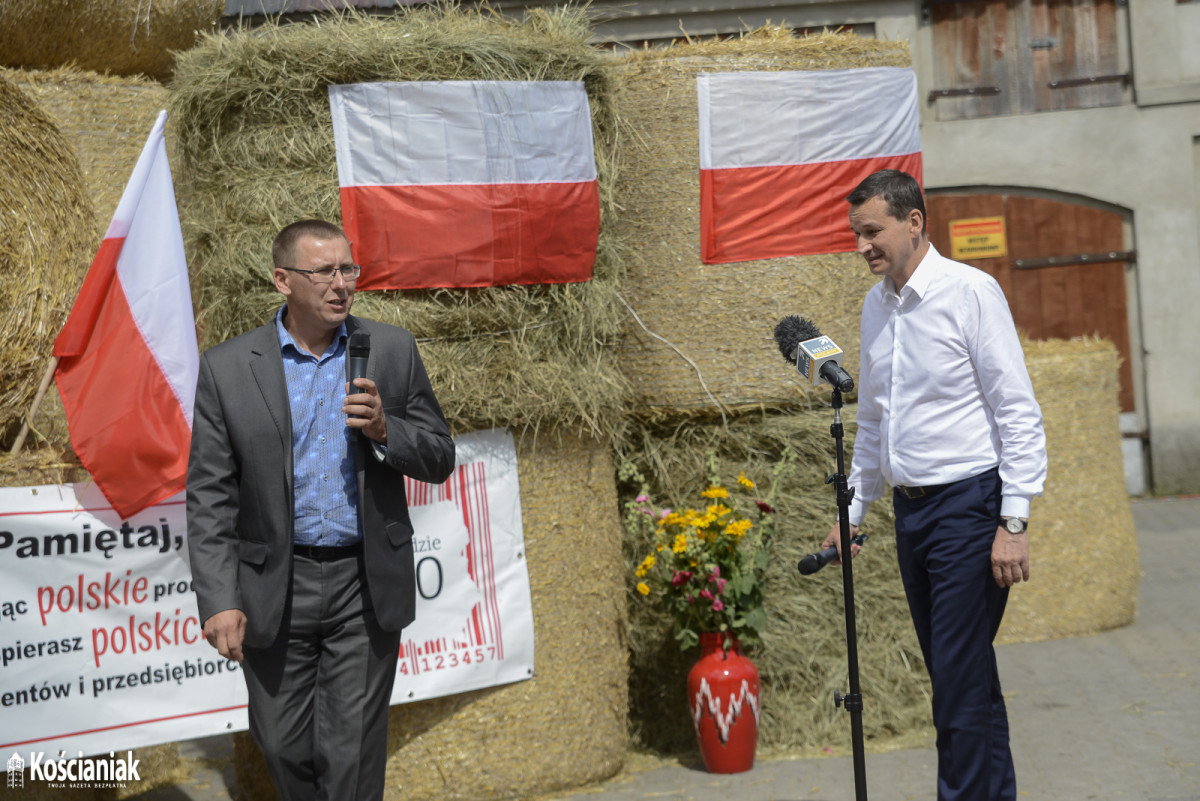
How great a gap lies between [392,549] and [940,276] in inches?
64.1

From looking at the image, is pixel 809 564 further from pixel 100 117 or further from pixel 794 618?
pixel 100 117

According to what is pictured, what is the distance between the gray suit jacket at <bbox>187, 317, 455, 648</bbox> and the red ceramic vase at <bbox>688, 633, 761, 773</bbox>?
1.72 m

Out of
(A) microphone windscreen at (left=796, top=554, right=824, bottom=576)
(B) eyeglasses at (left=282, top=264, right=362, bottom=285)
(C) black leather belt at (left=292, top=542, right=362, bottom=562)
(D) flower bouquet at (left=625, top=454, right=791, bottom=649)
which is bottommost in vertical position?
(D) flower bouquet at (left=625, top=454, right=791, bottom=649)

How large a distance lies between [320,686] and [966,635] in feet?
5.52

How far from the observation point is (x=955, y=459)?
312cm

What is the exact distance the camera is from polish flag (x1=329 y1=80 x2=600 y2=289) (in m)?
3.96

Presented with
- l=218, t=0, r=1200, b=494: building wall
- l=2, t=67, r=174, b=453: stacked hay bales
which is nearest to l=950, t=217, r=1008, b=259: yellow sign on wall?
l=218, t=0, r=1200, b=494: building wall

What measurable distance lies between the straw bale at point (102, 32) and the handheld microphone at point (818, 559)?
10.00 ft

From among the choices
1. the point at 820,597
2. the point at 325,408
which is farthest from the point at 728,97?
→ the point at 325,408

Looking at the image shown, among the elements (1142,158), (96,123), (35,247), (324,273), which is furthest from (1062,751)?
(1142,158)

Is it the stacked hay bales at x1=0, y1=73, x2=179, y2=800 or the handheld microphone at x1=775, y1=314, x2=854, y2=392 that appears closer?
the handheld microphone at x1=775, y1=314, x2=854, y2=392

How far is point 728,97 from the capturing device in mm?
4652

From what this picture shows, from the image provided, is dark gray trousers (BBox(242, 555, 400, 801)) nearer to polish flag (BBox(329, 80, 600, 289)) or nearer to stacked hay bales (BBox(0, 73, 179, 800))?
polish flag (BBox(329, 80, 600, 289))

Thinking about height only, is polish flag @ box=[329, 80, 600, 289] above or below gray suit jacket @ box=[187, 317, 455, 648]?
above
